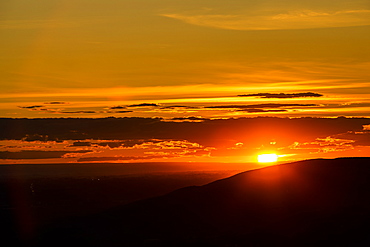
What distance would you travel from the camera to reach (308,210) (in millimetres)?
62844

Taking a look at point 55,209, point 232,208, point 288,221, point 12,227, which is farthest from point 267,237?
point 55,209

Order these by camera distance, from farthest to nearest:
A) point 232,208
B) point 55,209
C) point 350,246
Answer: point 55,209 → point 232,208 → point 350,246

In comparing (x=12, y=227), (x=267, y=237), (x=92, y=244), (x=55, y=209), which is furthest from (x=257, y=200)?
(x=55, y=209)

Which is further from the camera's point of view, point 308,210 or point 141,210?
point 141,210

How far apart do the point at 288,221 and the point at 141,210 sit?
15283 millimetres

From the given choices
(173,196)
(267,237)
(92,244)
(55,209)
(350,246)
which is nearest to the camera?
(350,246)

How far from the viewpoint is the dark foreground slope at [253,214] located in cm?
5712

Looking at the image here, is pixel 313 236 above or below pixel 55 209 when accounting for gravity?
below

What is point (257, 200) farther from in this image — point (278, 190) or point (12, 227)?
point (12, 227)

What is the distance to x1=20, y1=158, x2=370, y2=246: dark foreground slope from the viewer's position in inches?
2249

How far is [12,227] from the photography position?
8244 cm

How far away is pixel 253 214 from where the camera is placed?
6544 cm

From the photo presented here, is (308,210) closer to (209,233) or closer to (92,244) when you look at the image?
(209,233)

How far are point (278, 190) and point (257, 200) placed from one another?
81.5 inches
